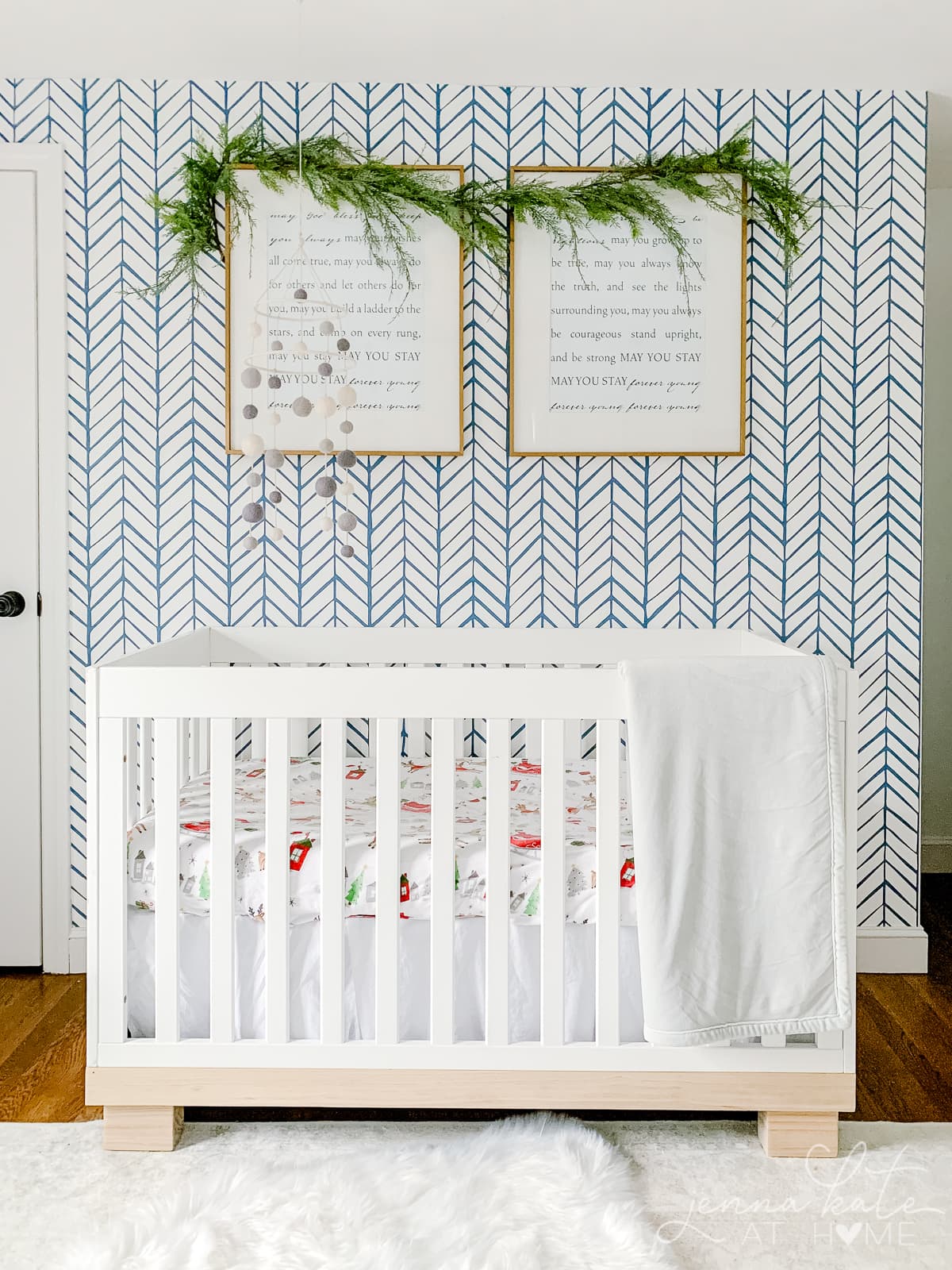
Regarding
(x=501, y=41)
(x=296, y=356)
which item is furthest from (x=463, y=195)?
(x=296, y=356)

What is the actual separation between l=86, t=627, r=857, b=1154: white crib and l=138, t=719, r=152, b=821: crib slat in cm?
28

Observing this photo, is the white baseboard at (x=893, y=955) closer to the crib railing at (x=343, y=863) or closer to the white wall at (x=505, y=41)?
the crib railing at (x=343, y=863)

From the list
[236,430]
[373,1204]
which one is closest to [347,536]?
[236,430]

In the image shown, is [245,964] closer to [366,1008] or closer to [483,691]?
[366,1008]

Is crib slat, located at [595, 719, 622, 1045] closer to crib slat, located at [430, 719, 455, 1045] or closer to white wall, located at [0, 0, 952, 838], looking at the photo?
crib slat, located at [430, 719, 455, 1045]

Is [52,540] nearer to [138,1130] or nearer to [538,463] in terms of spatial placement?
[538,463]

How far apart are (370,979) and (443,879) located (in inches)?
9.8

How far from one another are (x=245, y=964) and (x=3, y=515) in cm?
144

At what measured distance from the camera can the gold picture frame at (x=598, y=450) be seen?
2.63m

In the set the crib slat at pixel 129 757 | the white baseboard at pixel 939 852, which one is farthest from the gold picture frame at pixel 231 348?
the white baseboard at pixel 939 852

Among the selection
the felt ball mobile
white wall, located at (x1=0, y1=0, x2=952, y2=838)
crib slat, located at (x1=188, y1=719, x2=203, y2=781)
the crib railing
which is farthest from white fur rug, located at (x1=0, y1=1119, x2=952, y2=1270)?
white wall, located at (x1=0, y1=0, x2=952, y2=838)

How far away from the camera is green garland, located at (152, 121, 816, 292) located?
2.60 metres

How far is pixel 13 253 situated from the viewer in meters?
2.66

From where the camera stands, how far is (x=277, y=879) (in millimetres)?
1751
